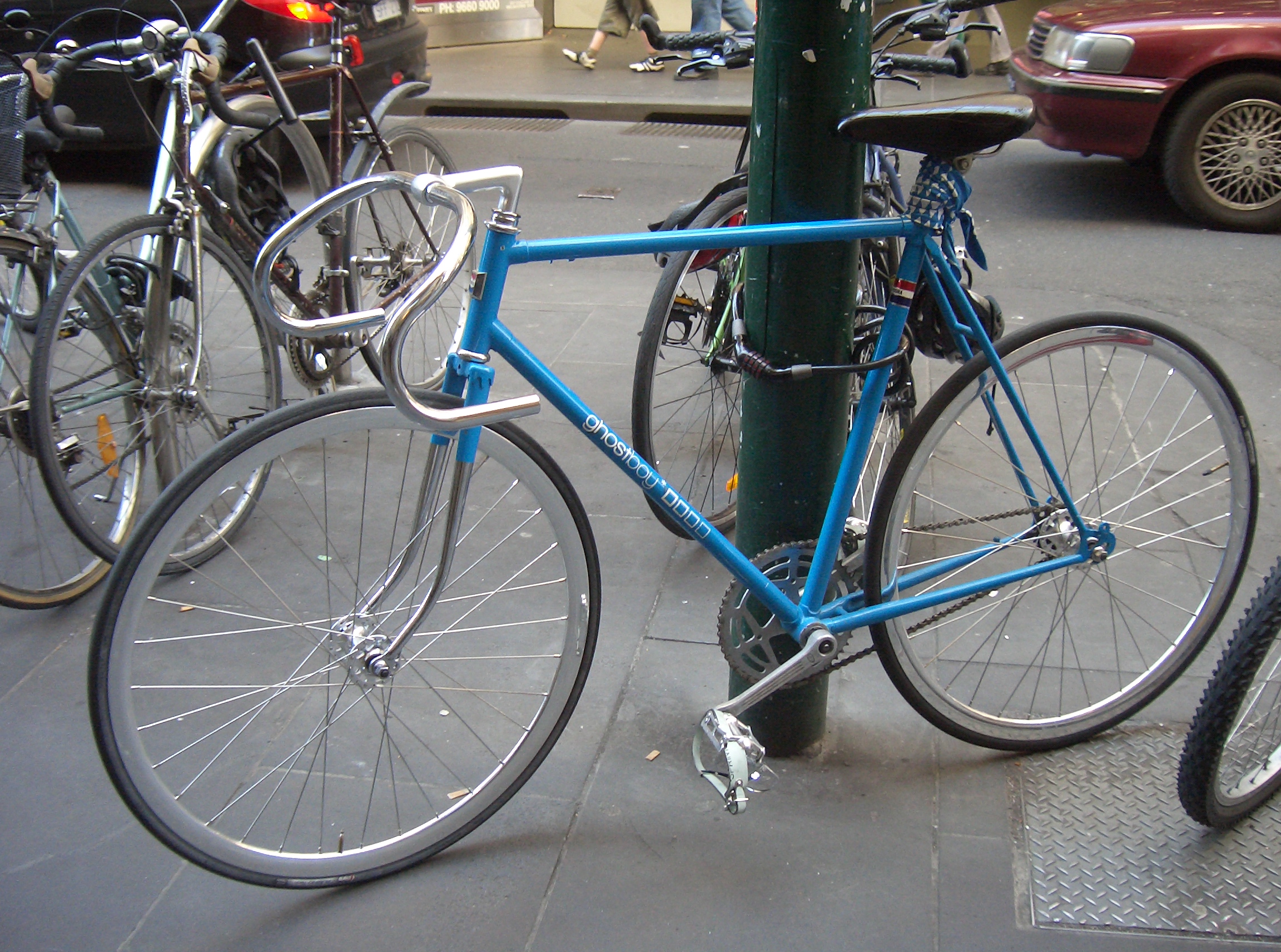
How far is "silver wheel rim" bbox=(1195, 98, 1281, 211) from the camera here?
6.34 m

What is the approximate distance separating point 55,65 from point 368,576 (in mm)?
1582

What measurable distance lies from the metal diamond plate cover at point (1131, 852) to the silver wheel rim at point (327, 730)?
100cm

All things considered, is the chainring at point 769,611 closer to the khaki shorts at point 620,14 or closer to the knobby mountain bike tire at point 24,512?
the knobby mountain bike tire at point 24,512

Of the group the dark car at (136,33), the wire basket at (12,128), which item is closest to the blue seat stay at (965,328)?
the wire basket at (12,128)

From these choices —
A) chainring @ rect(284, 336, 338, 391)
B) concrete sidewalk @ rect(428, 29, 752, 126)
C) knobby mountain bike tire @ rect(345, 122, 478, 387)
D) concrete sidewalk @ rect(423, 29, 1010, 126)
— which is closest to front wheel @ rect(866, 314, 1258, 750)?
knobby mountain bike tire @ rect(345, 122, 478, 387)

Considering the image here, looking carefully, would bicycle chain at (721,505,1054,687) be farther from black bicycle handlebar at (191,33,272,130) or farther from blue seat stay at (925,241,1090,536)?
black bicycle handlebar at (191,33,272,130)

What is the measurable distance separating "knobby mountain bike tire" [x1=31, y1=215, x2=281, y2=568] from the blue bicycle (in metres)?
0.27

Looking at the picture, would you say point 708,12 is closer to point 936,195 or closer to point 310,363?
point 310,363

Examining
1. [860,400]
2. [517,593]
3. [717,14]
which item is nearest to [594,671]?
[517,593]

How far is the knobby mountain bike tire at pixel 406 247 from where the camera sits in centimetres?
390

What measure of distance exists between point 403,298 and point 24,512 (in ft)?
8.20

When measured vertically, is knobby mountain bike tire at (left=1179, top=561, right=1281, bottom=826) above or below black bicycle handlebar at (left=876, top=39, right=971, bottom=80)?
below

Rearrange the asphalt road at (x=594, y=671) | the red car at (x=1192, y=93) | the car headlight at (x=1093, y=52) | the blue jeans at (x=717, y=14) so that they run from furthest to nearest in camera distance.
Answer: the blue jeans at (x=717, y=14)
the car headlight at (x=1093, y=52)
the red car at (x=1192, y=93)
the asphalt road at (x=594, y=671)

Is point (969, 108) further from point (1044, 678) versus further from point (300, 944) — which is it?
point (300, 944)
